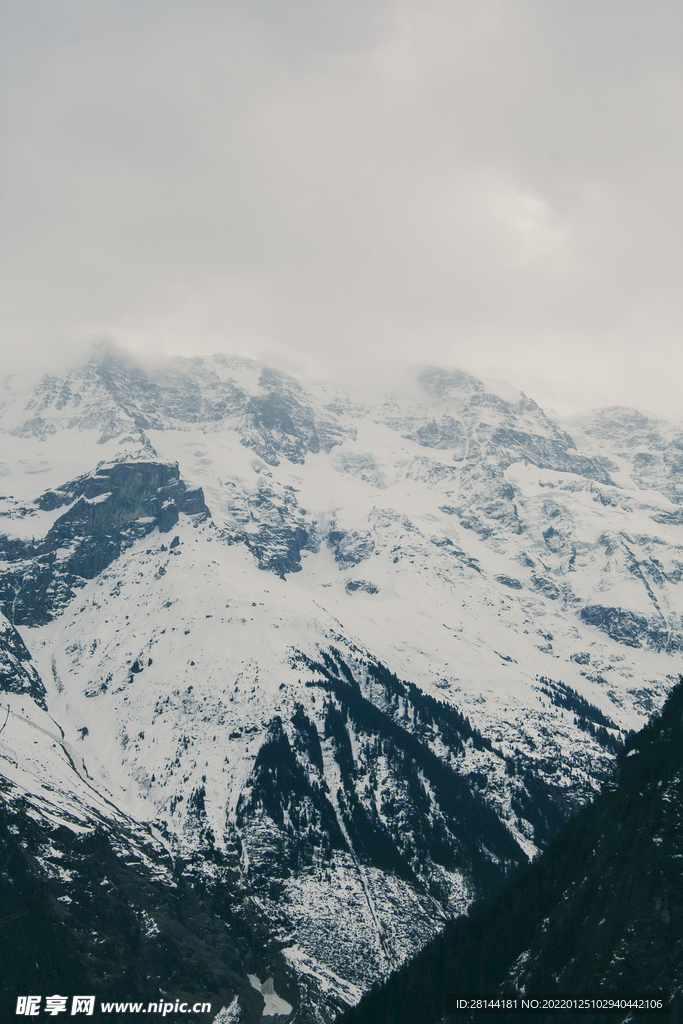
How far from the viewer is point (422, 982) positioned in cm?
13000

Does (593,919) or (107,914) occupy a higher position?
(593,919)

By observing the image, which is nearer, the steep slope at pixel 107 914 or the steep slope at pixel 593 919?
the steep slope at pixel 593 919

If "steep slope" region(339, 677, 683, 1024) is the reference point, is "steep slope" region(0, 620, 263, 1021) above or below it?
below

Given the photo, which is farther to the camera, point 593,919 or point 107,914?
point 107,914

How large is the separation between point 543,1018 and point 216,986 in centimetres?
8686

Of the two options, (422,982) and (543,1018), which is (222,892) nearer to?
(422,982)

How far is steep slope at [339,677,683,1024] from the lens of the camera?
9675 cm

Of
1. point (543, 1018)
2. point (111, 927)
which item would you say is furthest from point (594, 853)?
point (111, 927)

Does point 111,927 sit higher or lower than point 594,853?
lower

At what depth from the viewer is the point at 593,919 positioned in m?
107

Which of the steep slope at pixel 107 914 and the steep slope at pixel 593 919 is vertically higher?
the steep slope at pixel 593 919

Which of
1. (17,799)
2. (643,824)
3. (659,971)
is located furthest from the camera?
(17,799)

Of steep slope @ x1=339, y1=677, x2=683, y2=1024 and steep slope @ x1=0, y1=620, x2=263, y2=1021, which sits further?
steep slope @ x1=0, y1=620, x2=263, y2=1021

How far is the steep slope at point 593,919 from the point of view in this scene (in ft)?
317
